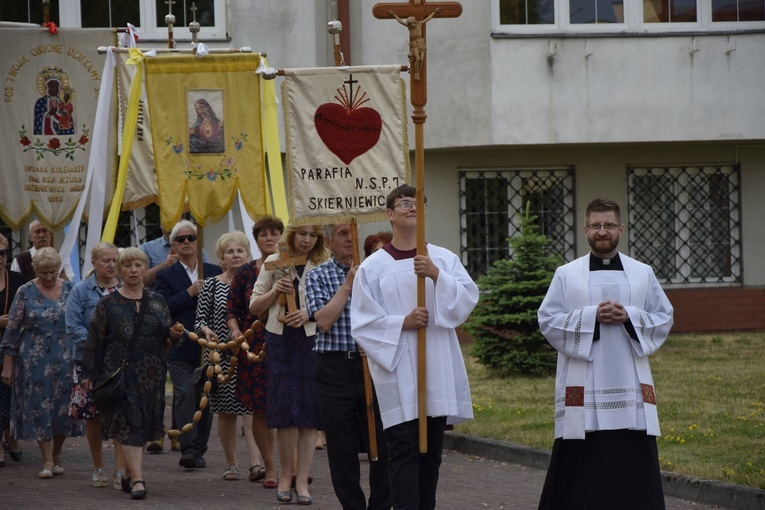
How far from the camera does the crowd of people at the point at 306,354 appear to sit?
24.6 feet

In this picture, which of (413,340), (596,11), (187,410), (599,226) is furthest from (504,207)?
(413,340)

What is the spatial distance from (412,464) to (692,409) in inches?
242

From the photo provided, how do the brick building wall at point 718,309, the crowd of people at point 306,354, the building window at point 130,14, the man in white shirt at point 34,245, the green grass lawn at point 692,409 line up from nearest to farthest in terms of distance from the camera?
the crowd of people at point 306,354 → the green grass lawn at point 692,409 → the man in white shirt at point 34,245 → the building window at point 130,14 → the brick building wall at point 718,309

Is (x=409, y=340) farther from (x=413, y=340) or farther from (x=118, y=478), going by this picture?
(x=118, y=478)

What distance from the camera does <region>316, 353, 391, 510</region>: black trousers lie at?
8.27 m

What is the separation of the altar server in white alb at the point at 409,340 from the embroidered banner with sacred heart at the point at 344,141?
4.82 ft

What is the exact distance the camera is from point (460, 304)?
7.45 m

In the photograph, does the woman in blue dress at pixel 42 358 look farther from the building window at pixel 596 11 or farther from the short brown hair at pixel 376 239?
the building window at pixel 596 11

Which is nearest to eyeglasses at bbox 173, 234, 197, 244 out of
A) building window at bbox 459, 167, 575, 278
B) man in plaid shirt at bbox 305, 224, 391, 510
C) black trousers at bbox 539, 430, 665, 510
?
man in plaid shirt at bbox 305, 224, 391, 510

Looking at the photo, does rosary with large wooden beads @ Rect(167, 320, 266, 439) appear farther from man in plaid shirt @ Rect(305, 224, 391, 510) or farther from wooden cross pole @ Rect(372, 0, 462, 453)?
wooden cross pole @ Rect(372, 0, 462, 453)

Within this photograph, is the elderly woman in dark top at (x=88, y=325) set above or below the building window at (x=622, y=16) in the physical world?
below

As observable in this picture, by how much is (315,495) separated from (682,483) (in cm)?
274

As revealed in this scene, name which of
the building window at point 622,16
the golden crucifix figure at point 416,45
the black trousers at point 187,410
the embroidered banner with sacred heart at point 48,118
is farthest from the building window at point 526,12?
the golden crucifix figure at point 416,45

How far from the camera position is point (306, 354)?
976 cm
